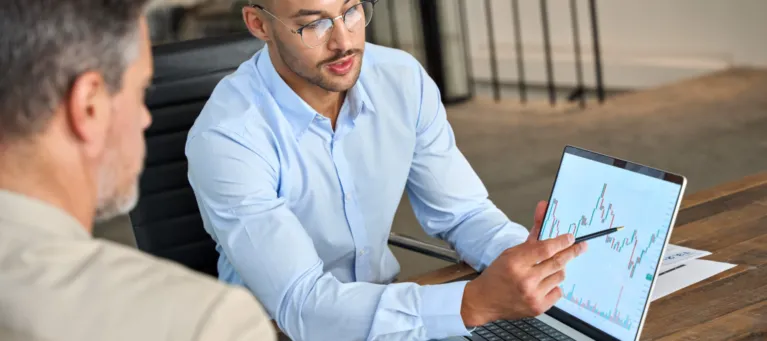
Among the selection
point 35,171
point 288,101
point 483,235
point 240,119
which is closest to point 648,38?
point 483,235

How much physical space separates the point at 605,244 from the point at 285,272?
490 mm

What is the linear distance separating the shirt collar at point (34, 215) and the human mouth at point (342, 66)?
1018 millimetres

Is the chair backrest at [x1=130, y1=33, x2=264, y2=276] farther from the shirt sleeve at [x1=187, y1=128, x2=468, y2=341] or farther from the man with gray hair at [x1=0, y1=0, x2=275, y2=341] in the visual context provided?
the man with gray hair at [x1=0, y1=0, x2=275, y2=341]

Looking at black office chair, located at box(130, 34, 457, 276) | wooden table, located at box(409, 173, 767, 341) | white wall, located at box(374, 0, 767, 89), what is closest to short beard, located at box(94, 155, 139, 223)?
wooden table, located at box(409, 173, 767, 341)

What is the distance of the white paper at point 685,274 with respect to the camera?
56.9 inches

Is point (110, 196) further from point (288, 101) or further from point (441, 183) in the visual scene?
point (441, 183)

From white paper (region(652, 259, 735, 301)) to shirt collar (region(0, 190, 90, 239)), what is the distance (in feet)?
2.98

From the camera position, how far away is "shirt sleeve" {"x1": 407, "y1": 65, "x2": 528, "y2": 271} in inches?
74.9

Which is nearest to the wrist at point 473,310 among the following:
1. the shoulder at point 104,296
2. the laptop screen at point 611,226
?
the laptop screen at point 611,226

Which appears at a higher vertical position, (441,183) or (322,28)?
(322,28)

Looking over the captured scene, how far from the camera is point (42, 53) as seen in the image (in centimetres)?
77

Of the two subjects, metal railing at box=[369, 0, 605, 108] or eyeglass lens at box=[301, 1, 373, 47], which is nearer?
eyeglass lens at box=[301, 1, 373, 47]

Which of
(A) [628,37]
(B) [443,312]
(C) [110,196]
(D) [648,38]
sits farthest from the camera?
(A) [628,37]

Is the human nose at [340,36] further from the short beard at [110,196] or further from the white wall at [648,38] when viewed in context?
the white wall at [648,38]
